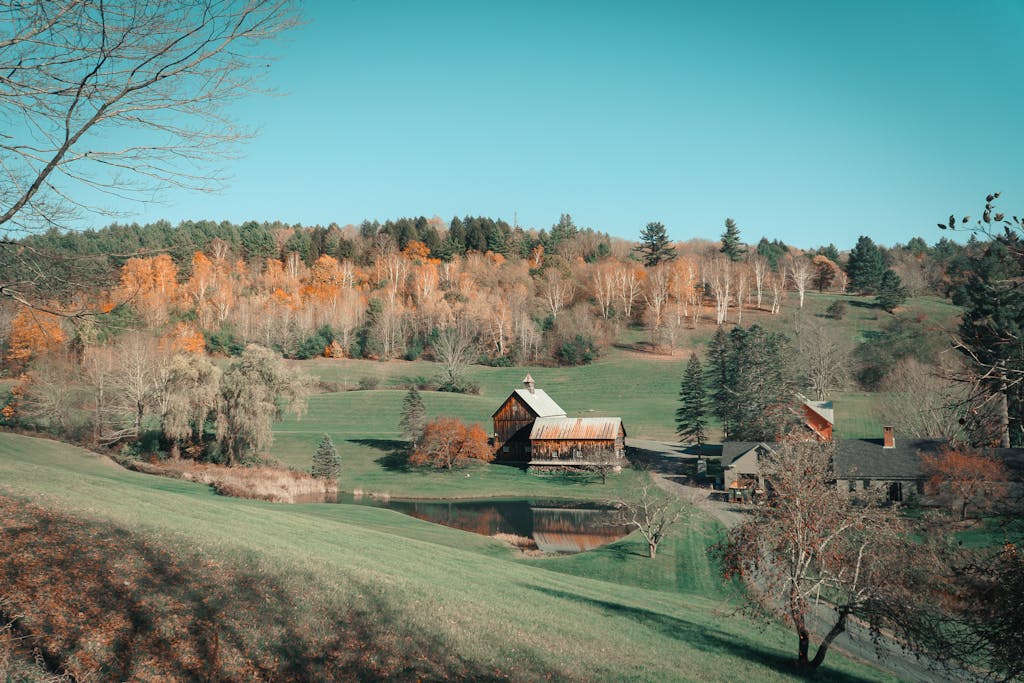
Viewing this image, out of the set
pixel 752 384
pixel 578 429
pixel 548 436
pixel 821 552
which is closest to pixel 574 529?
pixel 578 429

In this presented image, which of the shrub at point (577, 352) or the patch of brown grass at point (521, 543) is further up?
the shrub at point (577, 352)

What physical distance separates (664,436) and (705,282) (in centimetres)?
5931

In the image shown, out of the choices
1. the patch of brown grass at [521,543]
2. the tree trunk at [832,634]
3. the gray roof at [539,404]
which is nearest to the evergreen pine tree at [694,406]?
the gray roof at [539,404]

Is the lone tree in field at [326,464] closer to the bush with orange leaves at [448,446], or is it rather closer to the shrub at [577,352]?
the bush with orange leaves at [448,446]

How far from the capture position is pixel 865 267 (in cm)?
12731

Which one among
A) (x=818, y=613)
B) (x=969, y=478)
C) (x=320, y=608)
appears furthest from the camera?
(x=969, y=478)

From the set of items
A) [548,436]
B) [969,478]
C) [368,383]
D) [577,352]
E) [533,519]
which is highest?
[577,352]

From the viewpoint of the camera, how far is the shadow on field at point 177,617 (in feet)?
29.0

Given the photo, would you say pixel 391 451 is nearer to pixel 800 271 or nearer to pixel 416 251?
pixel 416 251

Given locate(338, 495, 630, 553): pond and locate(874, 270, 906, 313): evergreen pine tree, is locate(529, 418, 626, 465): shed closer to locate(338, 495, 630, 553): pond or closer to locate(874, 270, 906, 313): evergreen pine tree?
locate(338, 495, 630, 553): pond

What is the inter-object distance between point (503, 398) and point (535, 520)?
1688 inches

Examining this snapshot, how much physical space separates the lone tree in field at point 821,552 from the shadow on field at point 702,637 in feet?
1.82

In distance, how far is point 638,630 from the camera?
1719cm

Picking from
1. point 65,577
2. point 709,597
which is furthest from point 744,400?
point 65,577
